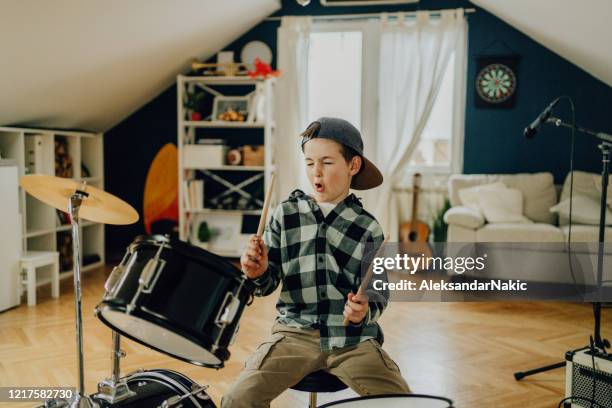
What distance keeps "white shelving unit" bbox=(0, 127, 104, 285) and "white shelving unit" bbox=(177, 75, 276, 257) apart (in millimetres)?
722

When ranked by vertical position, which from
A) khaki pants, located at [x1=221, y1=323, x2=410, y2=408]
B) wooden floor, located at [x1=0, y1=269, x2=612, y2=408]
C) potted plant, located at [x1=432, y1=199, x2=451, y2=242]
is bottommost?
wooden floor, located at [x1=0, y1=269, x2=612, y2=408]

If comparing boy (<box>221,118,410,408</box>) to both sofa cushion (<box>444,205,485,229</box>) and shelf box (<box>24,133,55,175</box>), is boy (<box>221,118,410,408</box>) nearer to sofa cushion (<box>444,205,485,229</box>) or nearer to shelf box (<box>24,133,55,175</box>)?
sofa cushion (<box>444,205,485,229</box>)

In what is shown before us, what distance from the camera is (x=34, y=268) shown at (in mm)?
3797

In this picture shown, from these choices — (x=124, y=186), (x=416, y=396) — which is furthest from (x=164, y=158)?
(x=416, y=396)

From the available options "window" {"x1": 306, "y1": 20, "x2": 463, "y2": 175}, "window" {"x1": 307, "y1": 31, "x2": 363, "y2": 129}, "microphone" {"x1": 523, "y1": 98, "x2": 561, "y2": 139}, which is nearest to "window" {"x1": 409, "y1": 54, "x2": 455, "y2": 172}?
"window" {"x1": 306, "y1": 20, "x2": 463, "y2": 175}

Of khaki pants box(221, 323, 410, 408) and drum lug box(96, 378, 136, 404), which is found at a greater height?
khaki pants box(221, 323, 410, 408)

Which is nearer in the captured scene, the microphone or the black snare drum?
the black snare drum

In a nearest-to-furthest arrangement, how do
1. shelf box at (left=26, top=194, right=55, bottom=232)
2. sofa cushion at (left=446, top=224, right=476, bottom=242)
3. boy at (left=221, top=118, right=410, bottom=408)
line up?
boy at (left=221, top=118, right=410, bottom=408), sofa cushion at (left=446, top=224, right=476, bottom=242), shelf box at (left=26, top=194, right=55, bottom=232)

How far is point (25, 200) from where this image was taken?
4270 millimetres

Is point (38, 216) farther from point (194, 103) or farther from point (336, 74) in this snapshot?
point (336, 74)

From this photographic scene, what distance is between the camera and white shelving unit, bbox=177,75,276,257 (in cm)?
510

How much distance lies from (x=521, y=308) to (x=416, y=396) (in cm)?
319

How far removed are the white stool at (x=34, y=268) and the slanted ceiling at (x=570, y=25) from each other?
12.3ft

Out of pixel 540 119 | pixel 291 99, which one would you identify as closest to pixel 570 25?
pixel 540 119
